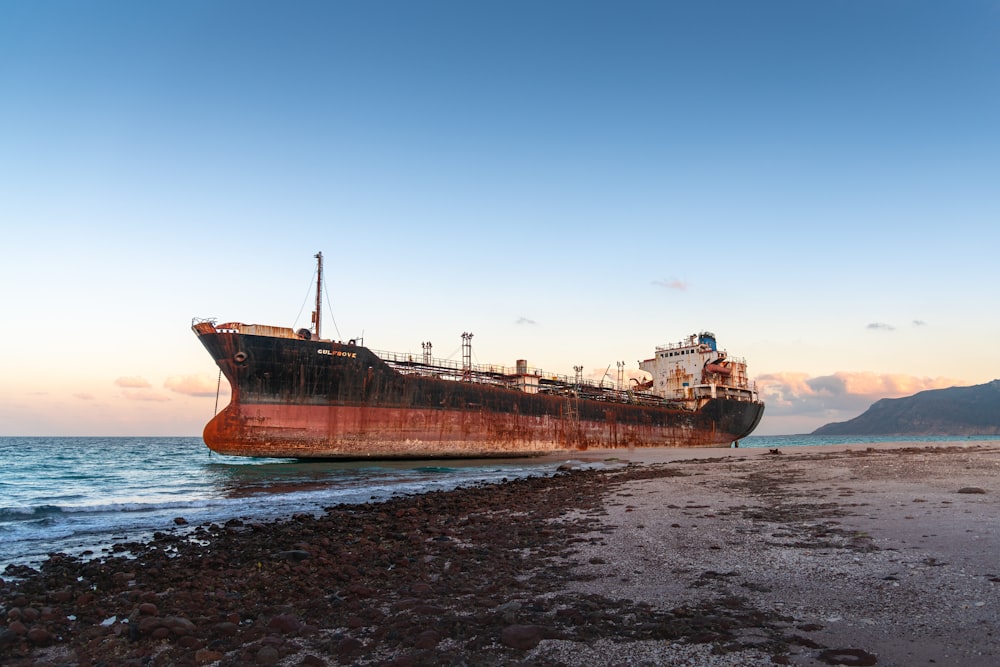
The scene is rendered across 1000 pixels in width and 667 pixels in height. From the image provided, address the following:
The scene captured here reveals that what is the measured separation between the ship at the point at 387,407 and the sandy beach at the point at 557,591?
19402 millimetres

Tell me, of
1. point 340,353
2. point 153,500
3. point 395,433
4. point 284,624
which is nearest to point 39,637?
point 284,624

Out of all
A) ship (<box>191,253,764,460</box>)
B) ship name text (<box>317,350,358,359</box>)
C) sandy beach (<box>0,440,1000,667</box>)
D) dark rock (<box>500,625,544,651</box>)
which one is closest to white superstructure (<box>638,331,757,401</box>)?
ship (<box>191,253,764,460</box>)

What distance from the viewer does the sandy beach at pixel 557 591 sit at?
393 centimetres

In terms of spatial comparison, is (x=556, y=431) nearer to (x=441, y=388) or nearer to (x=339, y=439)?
(x=441, y=388)

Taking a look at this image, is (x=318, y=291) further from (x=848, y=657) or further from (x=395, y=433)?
(x=848, y=657)

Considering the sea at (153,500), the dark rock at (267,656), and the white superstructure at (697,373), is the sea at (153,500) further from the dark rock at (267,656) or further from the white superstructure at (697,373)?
the white superstructure at (697,373)

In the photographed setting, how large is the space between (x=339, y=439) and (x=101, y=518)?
54.3 ft

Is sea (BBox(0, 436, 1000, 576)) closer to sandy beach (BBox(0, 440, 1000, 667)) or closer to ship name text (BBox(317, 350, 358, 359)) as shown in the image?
sandy beach (BBox(0, 440, 1000, 667))

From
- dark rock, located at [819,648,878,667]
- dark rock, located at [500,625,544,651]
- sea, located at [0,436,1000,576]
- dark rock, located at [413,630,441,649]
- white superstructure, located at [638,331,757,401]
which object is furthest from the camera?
white superstructure, located at [638,331,757,401]

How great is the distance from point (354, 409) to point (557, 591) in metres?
26.3

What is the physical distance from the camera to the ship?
2842cm

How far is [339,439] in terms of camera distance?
97.8ft

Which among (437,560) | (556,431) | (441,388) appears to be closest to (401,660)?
(437,560)

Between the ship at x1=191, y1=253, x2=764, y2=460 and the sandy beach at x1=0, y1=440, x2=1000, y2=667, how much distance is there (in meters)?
19.4
